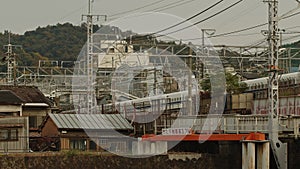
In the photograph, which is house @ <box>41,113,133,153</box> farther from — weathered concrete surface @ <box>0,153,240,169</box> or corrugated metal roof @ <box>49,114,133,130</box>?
weathered concrete surface @ <box>0,153,240,169</box>

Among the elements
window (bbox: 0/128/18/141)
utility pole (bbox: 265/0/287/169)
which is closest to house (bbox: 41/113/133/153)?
window (bbox: 0/128/18/141)

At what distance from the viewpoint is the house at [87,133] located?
2697 centimetres

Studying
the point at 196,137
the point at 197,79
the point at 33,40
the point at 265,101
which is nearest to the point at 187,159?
the point at 196,137

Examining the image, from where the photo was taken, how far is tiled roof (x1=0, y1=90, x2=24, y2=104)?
98.2 feet

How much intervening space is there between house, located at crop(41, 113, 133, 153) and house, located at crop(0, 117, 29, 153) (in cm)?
151

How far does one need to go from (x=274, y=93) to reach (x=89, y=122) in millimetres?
11421

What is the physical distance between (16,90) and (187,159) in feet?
48.3

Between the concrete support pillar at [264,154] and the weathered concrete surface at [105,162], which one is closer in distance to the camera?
the concrete support pillar at [264,154]

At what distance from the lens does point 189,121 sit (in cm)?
2397

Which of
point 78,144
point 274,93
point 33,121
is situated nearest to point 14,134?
point 78,144

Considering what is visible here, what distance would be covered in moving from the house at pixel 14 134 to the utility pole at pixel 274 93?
1177 centimetres

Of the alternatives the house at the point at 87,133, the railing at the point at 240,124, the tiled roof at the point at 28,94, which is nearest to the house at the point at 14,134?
the house at the point at 87,133

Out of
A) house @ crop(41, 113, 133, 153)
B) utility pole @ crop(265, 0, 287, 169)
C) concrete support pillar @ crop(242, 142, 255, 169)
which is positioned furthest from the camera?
house @ crop(41, 113, 133, 153)

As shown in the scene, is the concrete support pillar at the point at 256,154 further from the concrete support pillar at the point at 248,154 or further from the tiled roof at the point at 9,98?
the tiled roof at the point at 9,98
